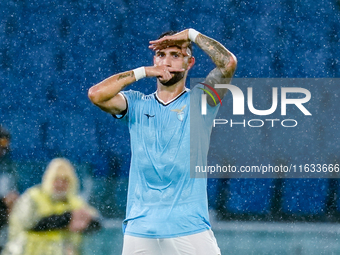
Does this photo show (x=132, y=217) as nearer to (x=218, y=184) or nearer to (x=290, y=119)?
(x=218, y=184)

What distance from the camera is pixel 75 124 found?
7.05 meters

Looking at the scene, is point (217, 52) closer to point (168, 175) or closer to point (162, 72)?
point (162, 72)

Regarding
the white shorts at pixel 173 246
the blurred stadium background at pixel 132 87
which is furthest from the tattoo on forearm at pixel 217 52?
the blurred stadium background at pixel 132 87

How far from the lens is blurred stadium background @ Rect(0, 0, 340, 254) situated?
620cm

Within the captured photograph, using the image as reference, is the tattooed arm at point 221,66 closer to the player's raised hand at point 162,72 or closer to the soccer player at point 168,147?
the soccer player at point 168,147

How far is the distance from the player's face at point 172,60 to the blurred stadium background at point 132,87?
3.52 meters

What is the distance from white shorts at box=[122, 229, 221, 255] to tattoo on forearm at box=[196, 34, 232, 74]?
79cm

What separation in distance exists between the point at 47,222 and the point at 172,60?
1611 mm

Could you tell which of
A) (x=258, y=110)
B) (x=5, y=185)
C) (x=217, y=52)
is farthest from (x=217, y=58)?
(x=5, y=185)

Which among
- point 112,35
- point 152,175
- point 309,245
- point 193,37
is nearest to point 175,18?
point 112,35

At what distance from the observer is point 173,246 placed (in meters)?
2.12

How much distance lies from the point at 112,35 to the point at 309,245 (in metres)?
3.77

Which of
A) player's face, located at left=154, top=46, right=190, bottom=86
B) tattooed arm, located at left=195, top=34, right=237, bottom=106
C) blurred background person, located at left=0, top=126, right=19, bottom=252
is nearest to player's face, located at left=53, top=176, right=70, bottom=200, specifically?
blurred background person, located at left=0, top=126, right=19, bottom=252

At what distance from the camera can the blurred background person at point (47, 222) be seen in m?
3.26
